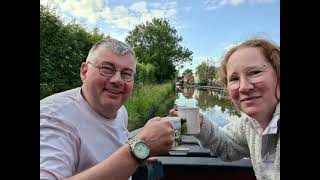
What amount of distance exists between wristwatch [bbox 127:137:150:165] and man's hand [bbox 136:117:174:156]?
2cm

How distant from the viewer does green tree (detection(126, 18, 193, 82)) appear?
1372mm

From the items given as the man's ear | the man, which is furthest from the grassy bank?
the man's ear

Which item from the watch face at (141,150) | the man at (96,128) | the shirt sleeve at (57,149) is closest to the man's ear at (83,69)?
the man at (96,128)

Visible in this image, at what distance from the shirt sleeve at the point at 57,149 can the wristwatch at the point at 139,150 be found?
18 centimetres

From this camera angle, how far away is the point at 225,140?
1609 millimetres

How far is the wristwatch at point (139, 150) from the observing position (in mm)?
1272

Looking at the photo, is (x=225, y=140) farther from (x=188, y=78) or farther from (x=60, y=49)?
(x=60, y=49)

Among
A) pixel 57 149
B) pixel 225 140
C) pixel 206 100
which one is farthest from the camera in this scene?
pixel 225 140

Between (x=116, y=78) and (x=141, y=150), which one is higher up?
(x=116, y=78)

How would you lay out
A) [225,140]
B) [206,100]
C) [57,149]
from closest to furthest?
[57,149] < [206,100] < [225,140]

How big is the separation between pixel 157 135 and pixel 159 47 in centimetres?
30

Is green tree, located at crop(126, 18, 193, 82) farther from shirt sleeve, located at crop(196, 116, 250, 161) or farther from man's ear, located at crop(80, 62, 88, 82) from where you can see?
shirt sleeve, located at crop(196, 116, 250, 161)

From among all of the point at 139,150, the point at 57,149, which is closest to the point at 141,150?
the point at 139,150
